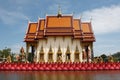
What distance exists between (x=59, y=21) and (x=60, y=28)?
7.16 feet

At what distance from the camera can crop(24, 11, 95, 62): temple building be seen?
1591 inches

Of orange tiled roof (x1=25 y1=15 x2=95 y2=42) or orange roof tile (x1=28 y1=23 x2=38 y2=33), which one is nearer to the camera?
orange tiled roof (x1=25 y1=15 x2=95 y2=42)

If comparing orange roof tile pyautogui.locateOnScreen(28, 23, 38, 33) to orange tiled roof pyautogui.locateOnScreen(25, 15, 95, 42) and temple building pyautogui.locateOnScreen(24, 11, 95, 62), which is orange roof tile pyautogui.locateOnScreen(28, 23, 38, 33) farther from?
temple building pyautogui.locateOnScreen(24, 11, 95, 62)

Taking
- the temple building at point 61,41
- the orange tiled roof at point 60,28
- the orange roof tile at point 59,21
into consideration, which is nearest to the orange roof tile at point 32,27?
the orange tiled roof at point 60,28

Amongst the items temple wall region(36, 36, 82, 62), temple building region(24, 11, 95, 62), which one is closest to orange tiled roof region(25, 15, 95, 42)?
temple building region(24, 11, 95, 62)

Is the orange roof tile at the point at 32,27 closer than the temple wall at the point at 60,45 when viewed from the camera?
No

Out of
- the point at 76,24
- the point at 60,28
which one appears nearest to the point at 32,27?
the point at 60,28

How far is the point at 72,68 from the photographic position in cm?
3066

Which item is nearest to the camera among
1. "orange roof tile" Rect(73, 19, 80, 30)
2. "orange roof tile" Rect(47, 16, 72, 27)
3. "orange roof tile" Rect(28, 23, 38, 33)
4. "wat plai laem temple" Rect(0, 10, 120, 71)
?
"wat plai laem temple" Rect(0, 10, 120, 71)

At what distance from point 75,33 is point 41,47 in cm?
608

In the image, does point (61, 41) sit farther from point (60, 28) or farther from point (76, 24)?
point (76, 24)

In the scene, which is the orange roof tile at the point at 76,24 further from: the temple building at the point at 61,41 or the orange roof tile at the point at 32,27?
the orange roof tile at the point at 32,27

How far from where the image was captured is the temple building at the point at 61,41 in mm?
40406

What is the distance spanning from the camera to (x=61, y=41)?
40906 mm
